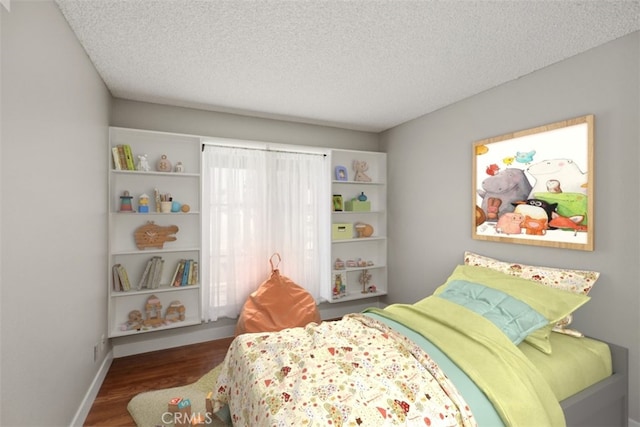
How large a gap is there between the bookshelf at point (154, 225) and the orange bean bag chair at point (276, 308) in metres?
0.52

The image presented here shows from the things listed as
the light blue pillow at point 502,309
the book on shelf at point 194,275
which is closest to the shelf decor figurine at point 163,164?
the book on shelf at point 194,275

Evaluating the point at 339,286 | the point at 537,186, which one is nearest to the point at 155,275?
the point at 339,286

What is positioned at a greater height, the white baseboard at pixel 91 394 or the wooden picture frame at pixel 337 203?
the wooden picture frame at pixel 337 203

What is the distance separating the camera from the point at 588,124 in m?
2.09

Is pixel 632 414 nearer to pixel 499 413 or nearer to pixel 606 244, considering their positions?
pixel 606 244

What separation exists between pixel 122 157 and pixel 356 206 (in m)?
2.59

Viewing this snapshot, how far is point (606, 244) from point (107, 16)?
3.42 m

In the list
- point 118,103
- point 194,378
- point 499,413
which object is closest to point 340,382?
point 499,413

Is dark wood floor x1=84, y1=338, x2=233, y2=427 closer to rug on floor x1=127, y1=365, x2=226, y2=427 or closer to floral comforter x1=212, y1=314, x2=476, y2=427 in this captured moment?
rug on floor x1=127, y1=365, x2=226, y2=427

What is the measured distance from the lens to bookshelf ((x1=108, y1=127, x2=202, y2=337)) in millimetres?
2881

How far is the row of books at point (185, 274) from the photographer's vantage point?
10.1 ft

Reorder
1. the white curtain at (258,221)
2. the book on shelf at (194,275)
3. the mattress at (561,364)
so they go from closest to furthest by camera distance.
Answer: the mattress at (561,364) → the book on shelf at (194,275) → the white curtain at (258,221)

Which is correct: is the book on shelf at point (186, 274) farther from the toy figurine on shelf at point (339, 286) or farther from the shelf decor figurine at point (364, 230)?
the shelf decor figurine at point (364, 230)

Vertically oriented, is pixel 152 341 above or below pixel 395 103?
below
